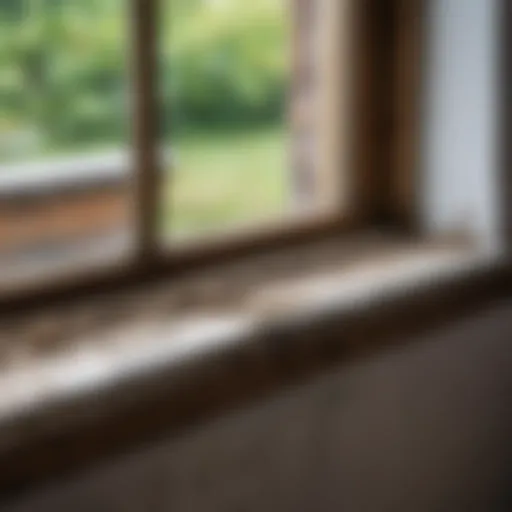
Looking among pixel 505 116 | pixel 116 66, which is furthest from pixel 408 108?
pixel 116 66

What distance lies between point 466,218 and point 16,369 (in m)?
0.76

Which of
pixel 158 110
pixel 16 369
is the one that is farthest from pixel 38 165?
pixel 16 369

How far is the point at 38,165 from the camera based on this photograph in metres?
1.65

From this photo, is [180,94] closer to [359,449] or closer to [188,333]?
[188,333]

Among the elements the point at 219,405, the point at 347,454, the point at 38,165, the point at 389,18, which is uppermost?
the point at 389,18

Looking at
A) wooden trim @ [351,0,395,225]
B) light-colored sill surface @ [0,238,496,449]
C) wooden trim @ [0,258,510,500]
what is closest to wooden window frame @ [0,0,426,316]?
wooden trim @ [351,0,395,225]

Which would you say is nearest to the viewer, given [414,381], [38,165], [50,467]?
[50,467]

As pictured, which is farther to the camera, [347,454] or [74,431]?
[347,454]

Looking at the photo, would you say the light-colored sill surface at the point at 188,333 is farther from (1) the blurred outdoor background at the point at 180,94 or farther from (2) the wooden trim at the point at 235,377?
(1) the blurred outdoor background at the point at 180,94

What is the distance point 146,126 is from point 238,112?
0.66ft

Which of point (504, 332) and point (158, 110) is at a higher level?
point (158, 110)

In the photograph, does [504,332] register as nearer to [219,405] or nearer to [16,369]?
[219,405]

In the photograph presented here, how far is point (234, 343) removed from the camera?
1491mm

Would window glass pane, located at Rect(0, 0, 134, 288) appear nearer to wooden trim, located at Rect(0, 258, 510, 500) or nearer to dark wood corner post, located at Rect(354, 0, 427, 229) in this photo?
wooden trim, located at Rect(0, 258, 510, 500)
